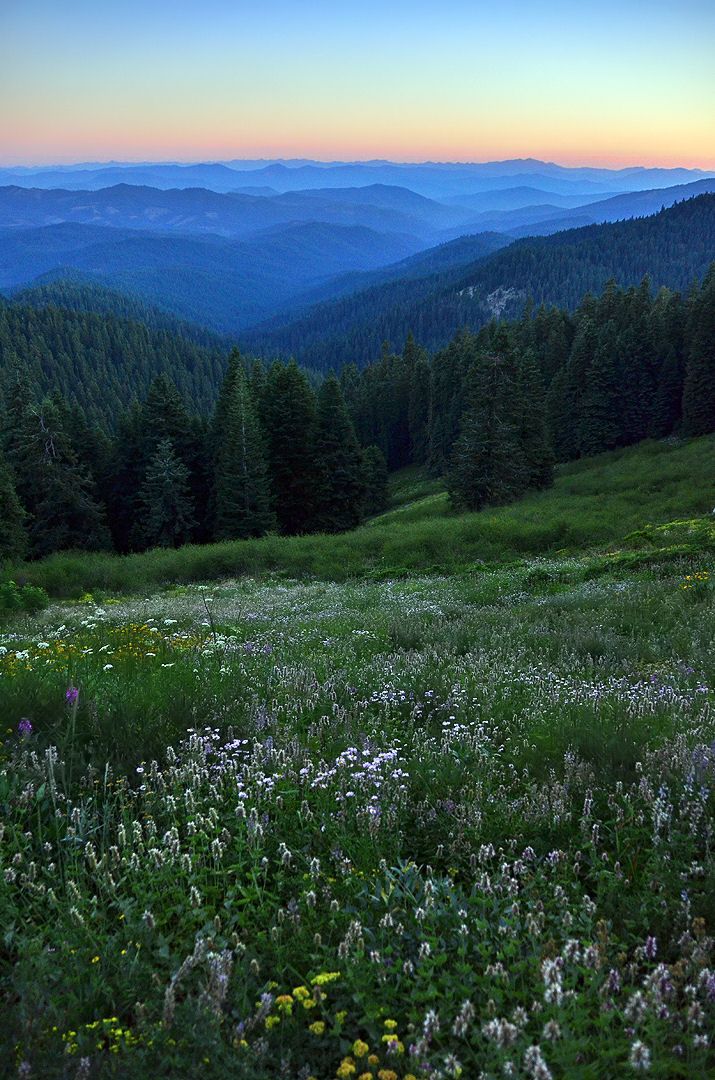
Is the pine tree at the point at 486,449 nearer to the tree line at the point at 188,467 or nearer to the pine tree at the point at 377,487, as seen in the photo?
the tree line at the point at 188,467

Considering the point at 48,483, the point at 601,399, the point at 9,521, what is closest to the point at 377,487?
the point at 601,399

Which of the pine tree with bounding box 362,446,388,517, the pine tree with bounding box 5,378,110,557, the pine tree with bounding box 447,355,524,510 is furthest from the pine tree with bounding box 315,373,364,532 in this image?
the pine tree with bounding box 362,446,388,517

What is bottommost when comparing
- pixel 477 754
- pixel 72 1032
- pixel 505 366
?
pixel 477 754

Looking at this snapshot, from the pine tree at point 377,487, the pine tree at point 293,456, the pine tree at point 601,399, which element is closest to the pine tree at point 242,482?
the pine tree at point 293,456

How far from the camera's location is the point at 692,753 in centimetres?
381

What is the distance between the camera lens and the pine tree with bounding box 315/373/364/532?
150ft

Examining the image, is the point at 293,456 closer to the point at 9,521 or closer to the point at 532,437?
the point at 9,521

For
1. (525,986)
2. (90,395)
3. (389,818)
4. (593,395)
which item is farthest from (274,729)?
(90,395)

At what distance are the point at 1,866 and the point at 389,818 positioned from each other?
192 cm

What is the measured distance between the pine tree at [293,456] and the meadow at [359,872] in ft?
131

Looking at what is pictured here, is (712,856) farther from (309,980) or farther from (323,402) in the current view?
(323,402)

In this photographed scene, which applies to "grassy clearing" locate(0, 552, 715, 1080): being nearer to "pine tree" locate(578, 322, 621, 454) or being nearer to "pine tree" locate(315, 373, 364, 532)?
"pine tree" locate(315, 373, 364, 532)

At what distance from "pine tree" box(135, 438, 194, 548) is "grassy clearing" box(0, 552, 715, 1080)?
37523mm

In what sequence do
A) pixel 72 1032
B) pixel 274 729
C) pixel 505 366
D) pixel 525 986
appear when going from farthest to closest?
pixel 505 366
pixel 274 729
pixel 525 986
pixel 72 1032
